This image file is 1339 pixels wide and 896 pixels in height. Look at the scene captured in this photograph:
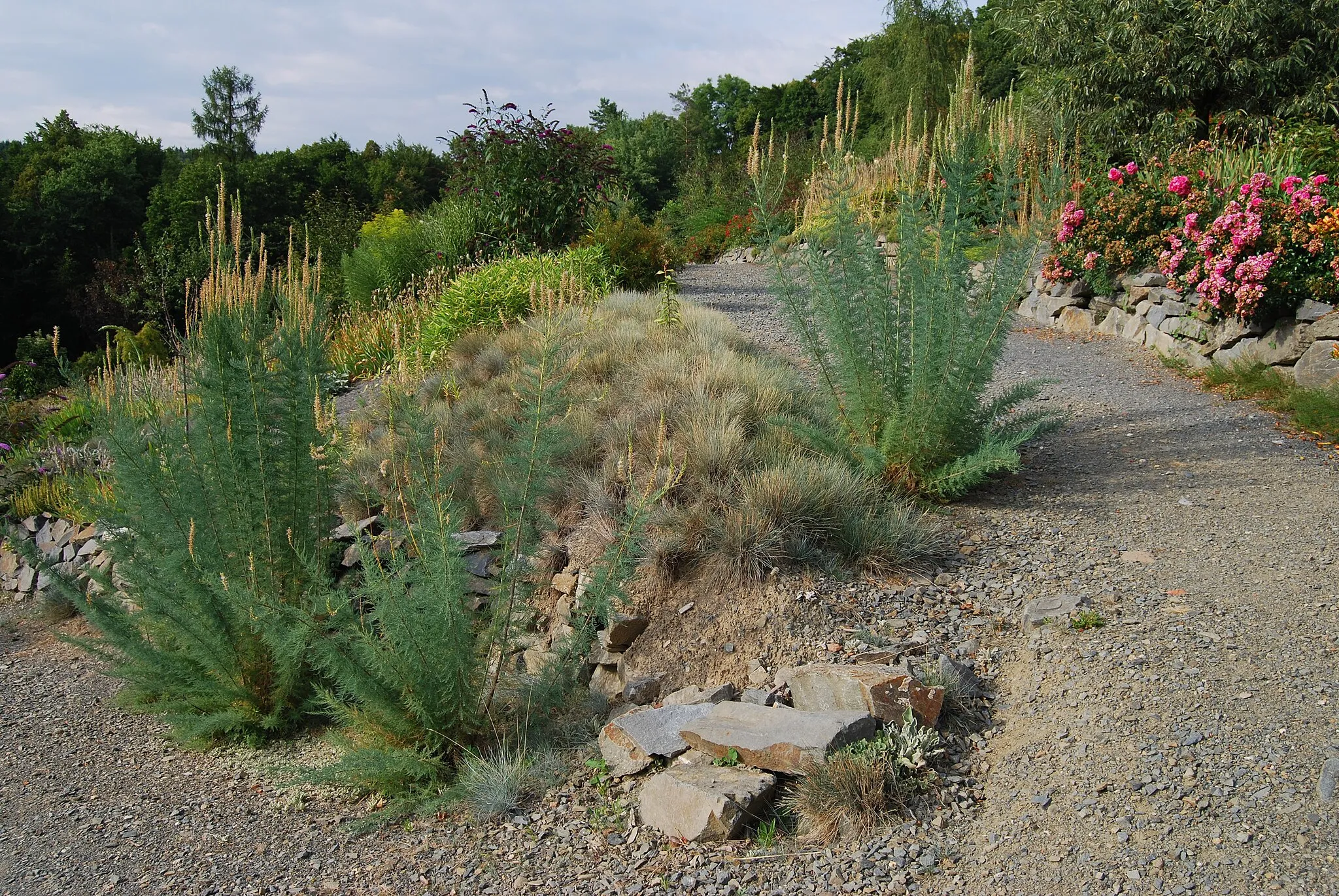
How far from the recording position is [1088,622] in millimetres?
3436

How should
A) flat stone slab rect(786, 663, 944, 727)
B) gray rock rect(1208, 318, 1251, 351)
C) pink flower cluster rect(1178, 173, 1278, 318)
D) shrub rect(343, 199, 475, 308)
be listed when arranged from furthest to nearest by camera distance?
shrub rect(343, 199, 475, 308) → gray rock rect(1208, 318, 1251, 351) → pink flower cluster rect(1178, 173, 1278, 318) → flat stone slab rect(786, 663, 944, 727)

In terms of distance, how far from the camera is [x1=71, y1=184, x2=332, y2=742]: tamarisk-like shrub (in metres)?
3.58

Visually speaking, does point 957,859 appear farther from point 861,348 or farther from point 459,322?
point 459,322

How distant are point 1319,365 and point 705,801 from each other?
5.97m

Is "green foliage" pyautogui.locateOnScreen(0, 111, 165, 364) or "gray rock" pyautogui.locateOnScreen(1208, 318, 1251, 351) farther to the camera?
"green foliage" pyautogui.locateOnScreen(0, 111, 165, 364)

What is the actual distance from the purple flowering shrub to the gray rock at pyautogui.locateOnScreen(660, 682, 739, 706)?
7703mm

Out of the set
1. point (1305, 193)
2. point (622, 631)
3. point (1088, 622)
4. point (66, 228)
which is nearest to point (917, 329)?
point (1088, 622)

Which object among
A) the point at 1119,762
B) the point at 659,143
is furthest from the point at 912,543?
the point at 659,143

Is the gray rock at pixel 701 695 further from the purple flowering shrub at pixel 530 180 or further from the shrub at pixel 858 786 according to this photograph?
the purple flowering shrub at pixel 530 180

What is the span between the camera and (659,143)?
3159cm

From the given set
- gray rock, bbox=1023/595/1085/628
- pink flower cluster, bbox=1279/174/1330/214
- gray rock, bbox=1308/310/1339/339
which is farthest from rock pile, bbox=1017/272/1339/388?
gray rock, bbox=1023/595/1085/628

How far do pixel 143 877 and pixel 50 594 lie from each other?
3.64 m

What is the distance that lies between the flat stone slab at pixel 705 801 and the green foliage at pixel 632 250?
24.7 ft

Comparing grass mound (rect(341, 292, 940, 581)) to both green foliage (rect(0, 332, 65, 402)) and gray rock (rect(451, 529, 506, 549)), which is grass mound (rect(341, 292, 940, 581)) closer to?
gray rock (rect(451, 529, 506, 549))
